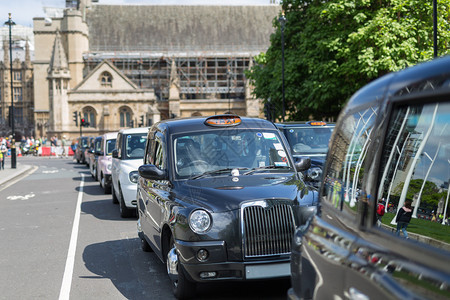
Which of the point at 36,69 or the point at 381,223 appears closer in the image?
the point at 381,223

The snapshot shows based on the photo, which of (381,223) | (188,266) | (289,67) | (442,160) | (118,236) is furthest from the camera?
(289,67)

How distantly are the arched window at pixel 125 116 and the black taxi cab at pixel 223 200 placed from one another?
6704 centimetres

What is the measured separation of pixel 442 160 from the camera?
240cm

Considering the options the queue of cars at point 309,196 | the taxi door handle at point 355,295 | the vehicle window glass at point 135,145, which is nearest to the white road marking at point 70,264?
the queue of cars at point 309,196

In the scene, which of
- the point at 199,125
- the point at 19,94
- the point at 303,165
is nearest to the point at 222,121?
the point at 199,125

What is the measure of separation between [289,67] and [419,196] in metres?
27.6

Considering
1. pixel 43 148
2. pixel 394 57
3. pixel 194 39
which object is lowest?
pixel 43 148

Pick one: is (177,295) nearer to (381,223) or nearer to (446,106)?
(381,223)

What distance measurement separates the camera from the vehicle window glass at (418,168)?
92.8 inches

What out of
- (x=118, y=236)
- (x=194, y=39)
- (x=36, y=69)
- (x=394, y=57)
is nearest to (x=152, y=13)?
(x=194, y=39)

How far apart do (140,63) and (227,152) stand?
74.8 metres

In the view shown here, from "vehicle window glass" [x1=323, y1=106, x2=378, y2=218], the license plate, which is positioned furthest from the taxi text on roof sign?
"vehicle window glass" [x1=323, y1=106, x2=378, y2=218]

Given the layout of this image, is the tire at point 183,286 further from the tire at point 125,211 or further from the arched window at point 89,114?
the arched window at point 89,114

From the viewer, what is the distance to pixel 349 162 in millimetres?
3045
